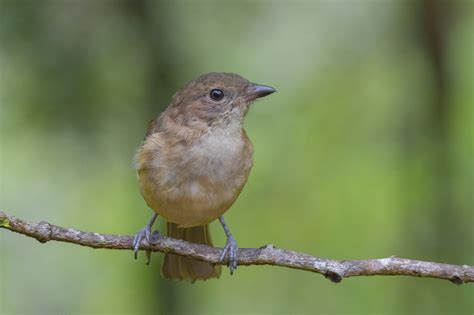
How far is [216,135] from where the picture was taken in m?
4.93

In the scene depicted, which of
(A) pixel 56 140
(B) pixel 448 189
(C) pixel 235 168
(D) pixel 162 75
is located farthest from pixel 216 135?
(B) pixel 448 189

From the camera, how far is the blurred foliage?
6176mm

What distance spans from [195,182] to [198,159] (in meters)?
0.15

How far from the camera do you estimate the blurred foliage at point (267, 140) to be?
6.18 metres

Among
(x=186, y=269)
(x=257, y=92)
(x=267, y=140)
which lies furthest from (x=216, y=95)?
(x=267, y=140)

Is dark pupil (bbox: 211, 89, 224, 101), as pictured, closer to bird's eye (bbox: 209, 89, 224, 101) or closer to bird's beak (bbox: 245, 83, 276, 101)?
bird's eye (bbox: 209, 89, 224, 101)

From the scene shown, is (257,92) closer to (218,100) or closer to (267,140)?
(218,100)

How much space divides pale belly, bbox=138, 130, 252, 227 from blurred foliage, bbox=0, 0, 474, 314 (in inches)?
56.1

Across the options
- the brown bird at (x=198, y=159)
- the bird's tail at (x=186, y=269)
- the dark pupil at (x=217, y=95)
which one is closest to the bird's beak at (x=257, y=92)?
the brown bird at (x=198, y=159)

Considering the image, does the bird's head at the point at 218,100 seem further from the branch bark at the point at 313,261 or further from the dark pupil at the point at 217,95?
the branch bark at the point at 313,261

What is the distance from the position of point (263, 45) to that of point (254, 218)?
5.74 feet

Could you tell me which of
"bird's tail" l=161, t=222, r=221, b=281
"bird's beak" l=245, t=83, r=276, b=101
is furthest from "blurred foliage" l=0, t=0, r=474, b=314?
"bird's beak" l=245, t=83, r=276, b=101

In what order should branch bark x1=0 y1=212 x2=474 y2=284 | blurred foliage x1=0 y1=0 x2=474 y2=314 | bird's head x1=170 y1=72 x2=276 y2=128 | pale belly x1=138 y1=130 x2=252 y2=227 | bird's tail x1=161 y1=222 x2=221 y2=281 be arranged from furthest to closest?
1. blurred foliage x1=0 y1=0 x2=474 y2=314
2. bird's tail x1=161 y1=222 x2=221 y2=281
3. bird's head x1=170 y1=72 x2=276 y2=128
4. pale belly x1=138 y1=130 x2=252 y2=227
5. branch bark x1=0 y1=212 x2=474 y2=284

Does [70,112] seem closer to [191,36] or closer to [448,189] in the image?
[191,36]
